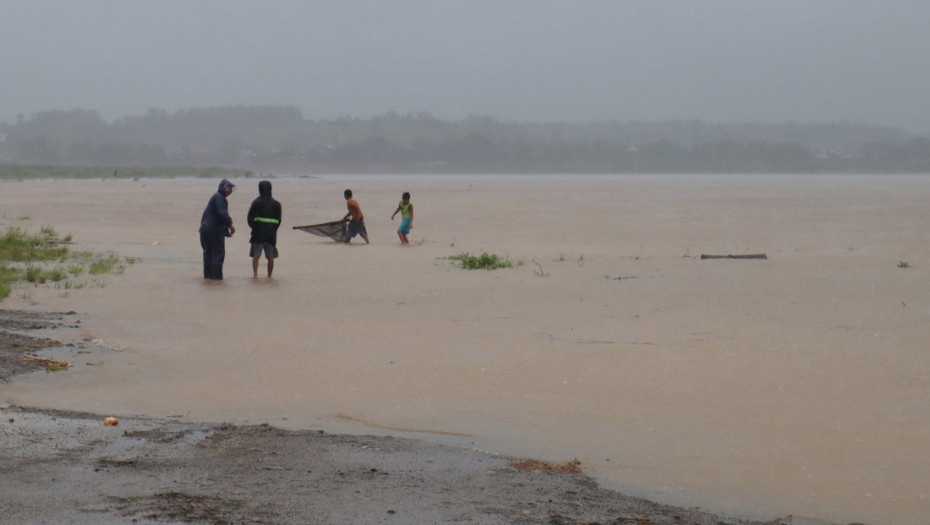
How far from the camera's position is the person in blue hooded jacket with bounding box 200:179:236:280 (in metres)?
15.5

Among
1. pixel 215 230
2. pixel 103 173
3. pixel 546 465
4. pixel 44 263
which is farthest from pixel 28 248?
pixel 103 173

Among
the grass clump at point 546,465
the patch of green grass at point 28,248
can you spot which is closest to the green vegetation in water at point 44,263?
the patch of green grass at point 28,248

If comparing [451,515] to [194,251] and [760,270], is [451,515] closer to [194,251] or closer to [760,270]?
[760,270]

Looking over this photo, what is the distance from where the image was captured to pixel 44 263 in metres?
17.7

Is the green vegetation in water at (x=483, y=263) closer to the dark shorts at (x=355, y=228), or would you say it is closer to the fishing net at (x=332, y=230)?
the dark shorts at (x=355, y=228)

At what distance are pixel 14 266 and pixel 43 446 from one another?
1155 cm

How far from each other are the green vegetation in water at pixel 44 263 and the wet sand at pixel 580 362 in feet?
1.49

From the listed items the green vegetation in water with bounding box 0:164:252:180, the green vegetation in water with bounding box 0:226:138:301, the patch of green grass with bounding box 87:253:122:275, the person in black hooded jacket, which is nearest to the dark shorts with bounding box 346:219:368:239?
the green vegetation in water with bounding box 0:226:138:301

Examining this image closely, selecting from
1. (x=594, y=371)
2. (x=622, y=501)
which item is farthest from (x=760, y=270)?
(x=622, y=501)

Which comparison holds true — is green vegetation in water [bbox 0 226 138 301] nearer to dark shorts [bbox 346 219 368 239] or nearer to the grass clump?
dark shorts [bbox 346 219 368 239]

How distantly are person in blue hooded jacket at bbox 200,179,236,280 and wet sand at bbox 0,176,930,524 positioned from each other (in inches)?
15.3

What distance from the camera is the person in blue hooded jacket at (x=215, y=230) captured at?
15539 millimetres

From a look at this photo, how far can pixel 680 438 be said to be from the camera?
7.12 m

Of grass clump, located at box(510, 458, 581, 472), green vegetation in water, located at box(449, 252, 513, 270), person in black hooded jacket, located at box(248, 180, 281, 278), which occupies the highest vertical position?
person in black hooded jacket, located at box(248, 180, 281, 278)
